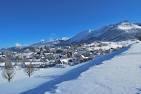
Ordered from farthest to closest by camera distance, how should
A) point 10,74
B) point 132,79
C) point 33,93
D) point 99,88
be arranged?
point 10,74
point 33,93
point 132,79
point 99,88

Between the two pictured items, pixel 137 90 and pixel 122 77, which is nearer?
pixel 137 90

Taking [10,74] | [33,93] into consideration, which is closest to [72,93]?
[33,93]

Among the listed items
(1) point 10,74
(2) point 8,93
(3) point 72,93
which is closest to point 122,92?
(3) point 72,93

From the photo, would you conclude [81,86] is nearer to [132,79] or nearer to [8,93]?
[132,79]

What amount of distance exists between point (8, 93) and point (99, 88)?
1372 centimetres

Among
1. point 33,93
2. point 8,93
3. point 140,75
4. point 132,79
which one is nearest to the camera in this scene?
point 132,79

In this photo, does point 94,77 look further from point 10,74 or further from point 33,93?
point 10,74

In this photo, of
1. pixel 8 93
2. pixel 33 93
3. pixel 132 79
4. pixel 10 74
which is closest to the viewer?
pixel 132 79

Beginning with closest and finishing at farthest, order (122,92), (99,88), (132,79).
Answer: (122,92), (99,88), (132,79)

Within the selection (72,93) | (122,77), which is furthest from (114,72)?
(72,93)

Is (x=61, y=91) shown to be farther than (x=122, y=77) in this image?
No

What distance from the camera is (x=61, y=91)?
17766mm

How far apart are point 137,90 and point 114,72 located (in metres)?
6.82

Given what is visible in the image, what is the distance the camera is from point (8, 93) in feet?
94.7
